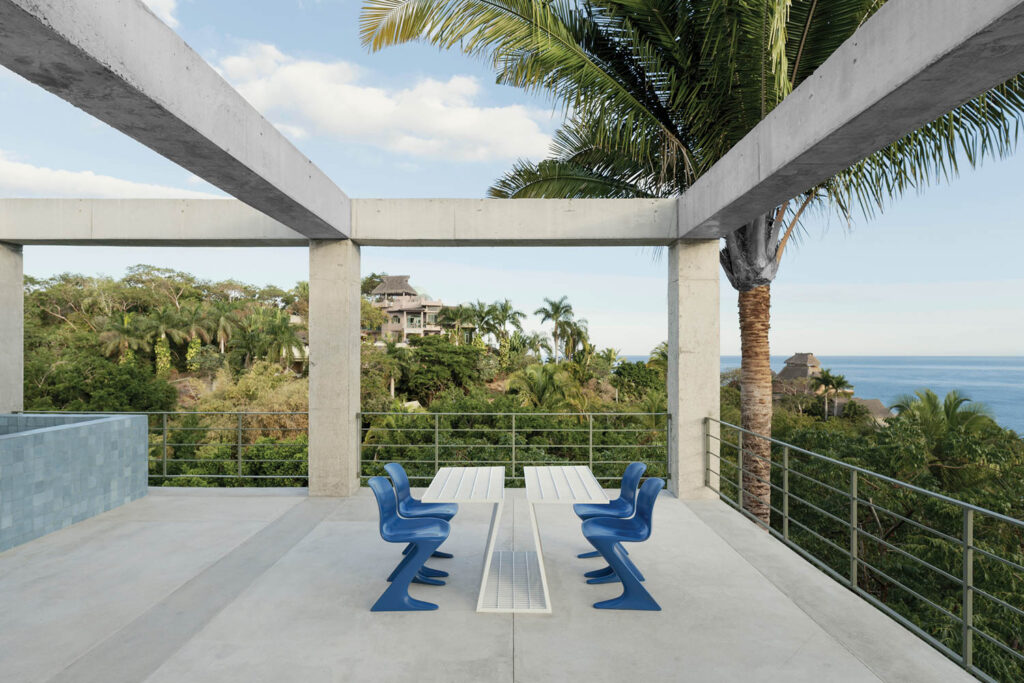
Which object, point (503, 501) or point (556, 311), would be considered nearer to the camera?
point (503, 501)

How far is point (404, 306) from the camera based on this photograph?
53.5m

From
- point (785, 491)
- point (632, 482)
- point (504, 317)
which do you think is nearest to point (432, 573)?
point (632, 482)

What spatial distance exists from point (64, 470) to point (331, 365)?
270 cm

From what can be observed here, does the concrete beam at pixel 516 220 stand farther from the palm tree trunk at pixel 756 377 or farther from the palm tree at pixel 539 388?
the palm tree at pixel 539 388

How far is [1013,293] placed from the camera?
64250 mm

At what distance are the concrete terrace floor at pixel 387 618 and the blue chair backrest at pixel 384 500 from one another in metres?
0.59

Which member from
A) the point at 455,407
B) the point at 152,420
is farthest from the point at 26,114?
the point at 455,407

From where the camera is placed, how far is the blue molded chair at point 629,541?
3824mm

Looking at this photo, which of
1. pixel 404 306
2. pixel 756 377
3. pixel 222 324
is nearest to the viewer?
pixel 756 377

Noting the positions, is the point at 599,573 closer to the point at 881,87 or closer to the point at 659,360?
the point at 881,87

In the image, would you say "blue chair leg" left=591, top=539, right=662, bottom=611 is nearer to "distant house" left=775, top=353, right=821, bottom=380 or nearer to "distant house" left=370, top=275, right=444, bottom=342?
"distant house" left=370, top=275, right=444, bottom=342

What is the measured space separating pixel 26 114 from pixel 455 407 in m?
19.6

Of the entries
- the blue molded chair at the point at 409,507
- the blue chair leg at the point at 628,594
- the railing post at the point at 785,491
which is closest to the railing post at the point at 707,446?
the railing post at the point at 785,491

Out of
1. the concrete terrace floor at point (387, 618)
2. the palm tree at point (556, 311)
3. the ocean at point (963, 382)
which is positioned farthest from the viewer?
the ocean at point (963, 382)
